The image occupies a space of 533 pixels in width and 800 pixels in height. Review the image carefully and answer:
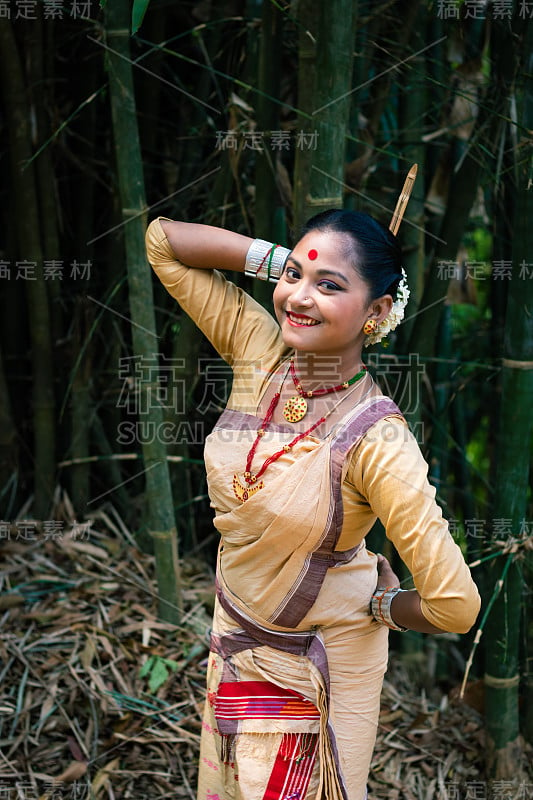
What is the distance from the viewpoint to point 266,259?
143 centimetres

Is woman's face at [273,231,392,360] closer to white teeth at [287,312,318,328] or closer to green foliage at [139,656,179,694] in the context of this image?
white teeth at [287,312,318,328]

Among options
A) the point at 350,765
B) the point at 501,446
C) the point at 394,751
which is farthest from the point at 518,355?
the point at 394,751

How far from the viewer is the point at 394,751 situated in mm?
2152

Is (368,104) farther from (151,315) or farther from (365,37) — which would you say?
(151,315)

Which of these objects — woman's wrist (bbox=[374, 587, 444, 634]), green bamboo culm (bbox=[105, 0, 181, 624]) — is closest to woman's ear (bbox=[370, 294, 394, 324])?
woman's wrist (bbox=[374, 587, 444, 634])

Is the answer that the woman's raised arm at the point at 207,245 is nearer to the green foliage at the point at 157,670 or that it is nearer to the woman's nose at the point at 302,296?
the woman's nose at the point at 302,296

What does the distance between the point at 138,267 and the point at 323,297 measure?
0.79 metres

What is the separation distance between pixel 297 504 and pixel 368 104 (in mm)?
1375

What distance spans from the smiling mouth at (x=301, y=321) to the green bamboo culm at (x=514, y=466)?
709 millimetres

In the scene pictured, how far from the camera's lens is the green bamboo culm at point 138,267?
73.1 inches

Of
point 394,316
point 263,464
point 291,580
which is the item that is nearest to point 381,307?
point 394,316

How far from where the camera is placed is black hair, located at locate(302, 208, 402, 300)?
4.28 feet

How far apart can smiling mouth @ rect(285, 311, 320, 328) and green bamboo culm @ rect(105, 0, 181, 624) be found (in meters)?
0.73

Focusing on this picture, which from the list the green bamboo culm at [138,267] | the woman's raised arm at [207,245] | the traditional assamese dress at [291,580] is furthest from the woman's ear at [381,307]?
the green bamboo culm at [138,267]
